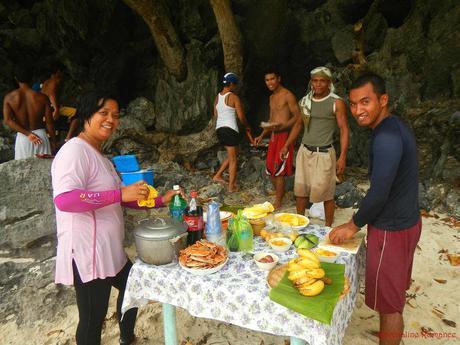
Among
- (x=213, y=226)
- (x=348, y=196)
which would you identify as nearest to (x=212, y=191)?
(x=348, y=196)

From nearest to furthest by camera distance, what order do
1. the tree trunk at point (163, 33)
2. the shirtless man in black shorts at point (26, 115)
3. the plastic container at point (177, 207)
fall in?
the plastic container at point (177, 207), the shirtless man in black shorts at point (26, 115), the tree trunk at point (163, 33)

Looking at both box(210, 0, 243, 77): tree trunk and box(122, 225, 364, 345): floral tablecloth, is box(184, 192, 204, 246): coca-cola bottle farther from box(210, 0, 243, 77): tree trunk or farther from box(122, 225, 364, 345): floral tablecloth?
box(210, 0, 243, 77): tree trunk

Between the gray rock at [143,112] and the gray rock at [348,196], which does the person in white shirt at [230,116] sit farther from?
the gray rock at [143,112]

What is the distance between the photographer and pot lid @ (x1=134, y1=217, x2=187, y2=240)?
207 centimetres

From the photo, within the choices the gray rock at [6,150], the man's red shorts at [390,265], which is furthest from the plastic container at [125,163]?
the man's red shorts at [390,265]

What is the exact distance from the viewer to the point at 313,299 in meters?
1.74

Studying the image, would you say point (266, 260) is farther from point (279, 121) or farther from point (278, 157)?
point (279, 121)

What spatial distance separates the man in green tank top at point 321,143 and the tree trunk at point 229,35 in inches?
152

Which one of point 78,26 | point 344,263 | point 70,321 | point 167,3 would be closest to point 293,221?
point 344,263

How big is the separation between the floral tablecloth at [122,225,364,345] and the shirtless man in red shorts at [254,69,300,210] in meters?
3.39

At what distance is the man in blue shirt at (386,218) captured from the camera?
224 centimetres

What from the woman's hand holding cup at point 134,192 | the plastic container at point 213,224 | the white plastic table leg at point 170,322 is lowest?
the white plastic table leg at point 170,322

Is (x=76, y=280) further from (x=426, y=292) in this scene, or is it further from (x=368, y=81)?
(x=426, y=292)

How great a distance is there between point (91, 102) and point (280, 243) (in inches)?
63.3
